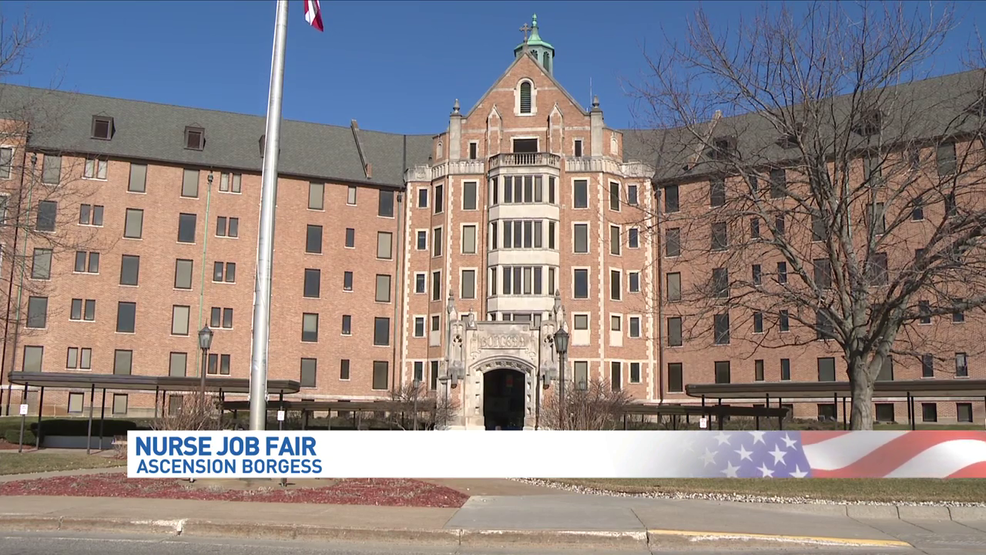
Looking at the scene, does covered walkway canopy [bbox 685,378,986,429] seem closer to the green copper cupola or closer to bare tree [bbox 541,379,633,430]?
bare tree [bbox 541,379,633,430]

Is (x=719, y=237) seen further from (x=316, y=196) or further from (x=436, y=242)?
(x=316, y=196)

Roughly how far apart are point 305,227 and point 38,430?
78.4 feet

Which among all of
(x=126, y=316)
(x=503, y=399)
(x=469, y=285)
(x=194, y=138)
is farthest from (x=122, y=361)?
(x=503, y=399)

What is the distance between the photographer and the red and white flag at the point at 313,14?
19.2m

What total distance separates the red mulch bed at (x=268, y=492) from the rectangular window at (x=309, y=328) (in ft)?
122

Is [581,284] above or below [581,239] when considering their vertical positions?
below

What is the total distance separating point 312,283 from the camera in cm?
5669

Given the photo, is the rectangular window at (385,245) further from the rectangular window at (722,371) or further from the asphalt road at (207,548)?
the asphalt road at (207,548)

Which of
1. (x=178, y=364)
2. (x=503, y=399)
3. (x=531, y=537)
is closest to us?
(x=531, y=537)

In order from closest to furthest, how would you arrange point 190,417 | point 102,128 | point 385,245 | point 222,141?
point 190,417 → point 102,128 → point 222,141 → point 385,245

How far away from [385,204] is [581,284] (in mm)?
14676

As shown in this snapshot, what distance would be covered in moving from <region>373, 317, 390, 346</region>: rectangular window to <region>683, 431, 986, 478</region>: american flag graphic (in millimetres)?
42361

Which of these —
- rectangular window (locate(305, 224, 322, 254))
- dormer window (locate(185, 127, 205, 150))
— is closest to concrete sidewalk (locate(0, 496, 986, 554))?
rectangular window (locate(305, 224, 322, 254))

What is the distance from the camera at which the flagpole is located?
54.4 feet
